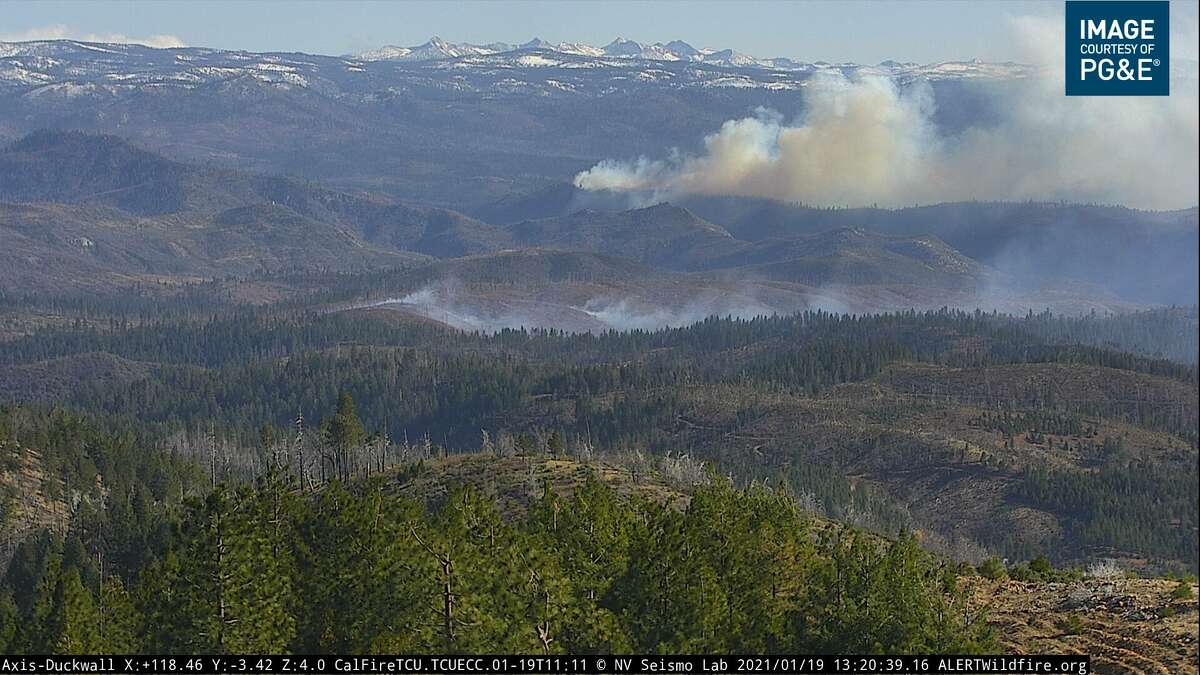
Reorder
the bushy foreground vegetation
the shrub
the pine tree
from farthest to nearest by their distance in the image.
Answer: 1. the shrub
2. the pine tree
3. the bushy foreground vegetation

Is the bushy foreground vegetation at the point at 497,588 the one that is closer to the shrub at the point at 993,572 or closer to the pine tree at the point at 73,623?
the pine tree at the point at 73,623

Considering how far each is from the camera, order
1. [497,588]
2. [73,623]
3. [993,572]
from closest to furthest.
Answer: [497,588] < [73,623] < [993,572]

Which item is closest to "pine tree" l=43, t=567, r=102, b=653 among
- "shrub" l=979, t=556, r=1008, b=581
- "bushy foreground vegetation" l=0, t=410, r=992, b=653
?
"bushy foreground vegetation" l=0, t=410, r=992, b=653

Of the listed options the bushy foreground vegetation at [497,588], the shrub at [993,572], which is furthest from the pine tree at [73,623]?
the shrub at [993,572]

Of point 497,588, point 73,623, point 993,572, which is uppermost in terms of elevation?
point 497,588

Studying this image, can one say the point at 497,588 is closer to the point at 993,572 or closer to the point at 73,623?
the point at 73,623

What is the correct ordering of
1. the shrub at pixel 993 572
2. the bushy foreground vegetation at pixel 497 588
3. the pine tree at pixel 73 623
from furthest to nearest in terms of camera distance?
1. the shrub at pixel 993 572
2. the pine tree at pixel 73 623
3. the bushy foreground vegetation at pixel 497 588

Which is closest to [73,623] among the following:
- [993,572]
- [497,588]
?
[497,588]

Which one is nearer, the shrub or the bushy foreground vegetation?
the bushy foreground vegetation

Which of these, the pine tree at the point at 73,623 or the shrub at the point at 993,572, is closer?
the pine tree at the point at 73,623

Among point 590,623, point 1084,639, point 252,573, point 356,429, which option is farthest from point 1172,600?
point 356,429

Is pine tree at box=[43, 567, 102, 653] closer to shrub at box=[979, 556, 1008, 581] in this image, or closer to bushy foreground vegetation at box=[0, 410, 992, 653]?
bushy foreground vegetation at box=[0, 410, 992, 653]

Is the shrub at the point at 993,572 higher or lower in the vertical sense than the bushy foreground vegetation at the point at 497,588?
lower
